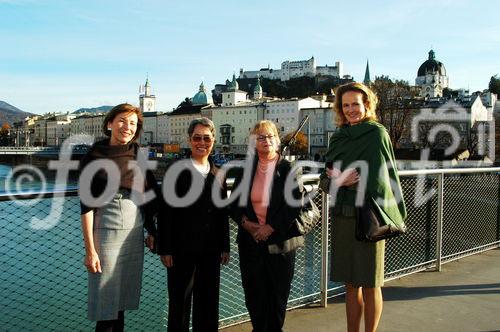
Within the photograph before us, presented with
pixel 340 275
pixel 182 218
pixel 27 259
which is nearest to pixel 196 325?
pixel 182 218

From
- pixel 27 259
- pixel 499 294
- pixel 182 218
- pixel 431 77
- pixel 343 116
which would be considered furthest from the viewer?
pixel 431 77

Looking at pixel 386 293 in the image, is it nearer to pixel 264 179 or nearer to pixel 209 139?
pixel 264 179

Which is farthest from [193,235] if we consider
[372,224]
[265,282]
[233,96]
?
[233,96]

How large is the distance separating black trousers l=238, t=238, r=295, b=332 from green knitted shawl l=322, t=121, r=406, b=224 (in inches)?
22.3

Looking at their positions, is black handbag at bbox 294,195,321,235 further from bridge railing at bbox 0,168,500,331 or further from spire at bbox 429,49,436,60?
spire at bbox 429,49,436,60

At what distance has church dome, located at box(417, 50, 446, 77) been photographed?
107688 mm

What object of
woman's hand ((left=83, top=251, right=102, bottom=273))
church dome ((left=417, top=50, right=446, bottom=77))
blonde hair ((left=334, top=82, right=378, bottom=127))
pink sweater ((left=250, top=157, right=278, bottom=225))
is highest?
church dome ((left=417, top=50, right=446, bottom=77))

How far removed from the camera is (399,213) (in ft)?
10.2

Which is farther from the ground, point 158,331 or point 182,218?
point 182,218

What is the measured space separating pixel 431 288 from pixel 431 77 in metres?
109

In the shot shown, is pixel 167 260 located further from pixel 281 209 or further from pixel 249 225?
pixel 281 209

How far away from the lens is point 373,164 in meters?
3.00

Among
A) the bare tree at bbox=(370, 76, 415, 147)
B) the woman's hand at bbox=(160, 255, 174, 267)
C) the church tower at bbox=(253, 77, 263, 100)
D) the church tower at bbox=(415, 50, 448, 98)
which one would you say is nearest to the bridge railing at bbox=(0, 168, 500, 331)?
the woman's hand at bbox=(160, 255, 174, 267)

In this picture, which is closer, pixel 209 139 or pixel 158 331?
pixel 209 139
